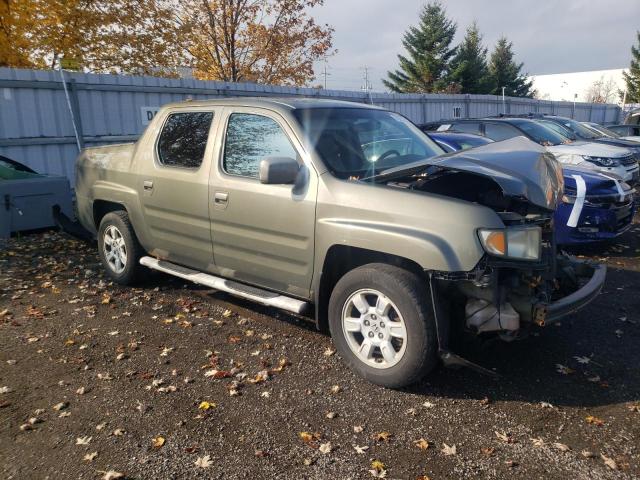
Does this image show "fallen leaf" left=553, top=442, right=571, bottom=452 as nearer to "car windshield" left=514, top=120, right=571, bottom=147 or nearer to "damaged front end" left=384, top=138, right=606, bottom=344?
"damaged front end" left=384, top=138, right=606, bottom=344

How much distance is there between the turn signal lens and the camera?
3352mm

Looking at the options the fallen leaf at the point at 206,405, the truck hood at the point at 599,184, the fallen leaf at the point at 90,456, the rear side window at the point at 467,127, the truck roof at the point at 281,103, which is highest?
the truck roof at the point at 281,103

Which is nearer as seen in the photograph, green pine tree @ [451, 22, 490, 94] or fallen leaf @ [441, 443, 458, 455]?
fallen leaf @ [441, 443, 458, 455]

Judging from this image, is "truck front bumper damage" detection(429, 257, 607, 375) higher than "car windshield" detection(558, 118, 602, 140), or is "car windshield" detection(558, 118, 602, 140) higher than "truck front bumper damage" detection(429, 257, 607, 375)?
"car windshield" detection(558, 118, 602, 140)

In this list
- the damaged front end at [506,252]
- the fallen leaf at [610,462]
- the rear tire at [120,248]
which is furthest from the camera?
the rear tire at [120,248]

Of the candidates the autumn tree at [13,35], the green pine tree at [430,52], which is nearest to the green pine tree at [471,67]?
the green pine tree at [430,52]

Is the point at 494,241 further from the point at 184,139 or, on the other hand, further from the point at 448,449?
the point at 184,139

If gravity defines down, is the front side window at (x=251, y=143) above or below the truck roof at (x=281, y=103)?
below

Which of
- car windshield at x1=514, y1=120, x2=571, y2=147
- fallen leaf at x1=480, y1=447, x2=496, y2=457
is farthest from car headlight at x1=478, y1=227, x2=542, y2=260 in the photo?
car windshield at x1=514, y1=120, x2=571, y2=147

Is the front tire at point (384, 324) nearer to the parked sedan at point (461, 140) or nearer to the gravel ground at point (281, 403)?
the gravel ground at point (281, 403)

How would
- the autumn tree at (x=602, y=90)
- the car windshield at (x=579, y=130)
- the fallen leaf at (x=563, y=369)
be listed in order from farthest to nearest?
1. the autumn tree at (x=602, y=90)
2. the car windshield at (x=579, y=130)
3. the fallen leaf at (x=563, y=369)

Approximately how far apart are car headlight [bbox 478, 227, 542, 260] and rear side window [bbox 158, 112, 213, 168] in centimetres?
270

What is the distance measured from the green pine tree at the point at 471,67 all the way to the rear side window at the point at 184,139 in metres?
40.4

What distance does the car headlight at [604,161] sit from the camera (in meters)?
9.80
